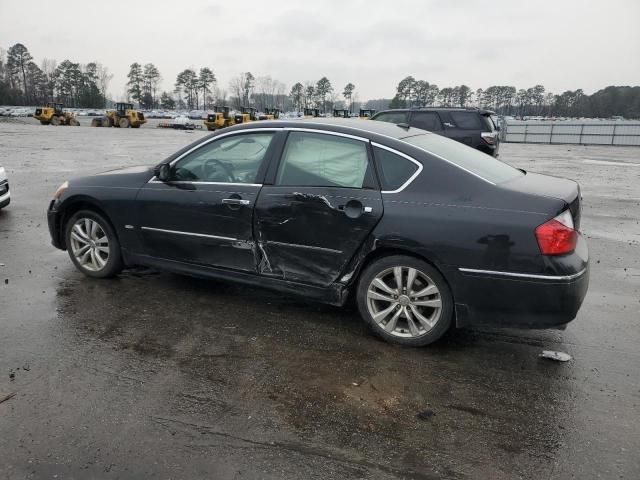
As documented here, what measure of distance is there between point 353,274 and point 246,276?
3.21ft

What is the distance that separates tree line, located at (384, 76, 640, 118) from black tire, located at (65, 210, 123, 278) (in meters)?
70.3

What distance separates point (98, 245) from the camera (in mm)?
5312

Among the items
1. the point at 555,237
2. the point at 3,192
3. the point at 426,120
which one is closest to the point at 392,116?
the point at 426,120

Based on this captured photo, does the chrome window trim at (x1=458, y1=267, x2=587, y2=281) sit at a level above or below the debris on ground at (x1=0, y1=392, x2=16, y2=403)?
above

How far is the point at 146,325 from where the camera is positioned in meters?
4.33

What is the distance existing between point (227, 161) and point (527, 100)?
439 feet

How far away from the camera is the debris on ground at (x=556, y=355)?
152 inches

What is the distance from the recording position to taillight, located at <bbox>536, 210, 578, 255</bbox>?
349cm

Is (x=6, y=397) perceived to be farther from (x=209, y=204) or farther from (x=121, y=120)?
(x=121, y=120)

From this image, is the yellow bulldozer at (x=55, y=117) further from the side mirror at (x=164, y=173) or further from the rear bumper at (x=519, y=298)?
the rear bumper at (x=519, y=298)

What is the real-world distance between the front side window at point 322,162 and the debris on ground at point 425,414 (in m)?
1.71

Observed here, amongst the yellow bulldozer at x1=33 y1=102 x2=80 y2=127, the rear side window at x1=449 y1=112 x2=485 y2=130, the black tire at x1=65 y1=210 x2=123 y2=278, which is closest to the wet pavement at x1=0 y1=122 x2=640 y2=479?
the black tire at x1=65 y1=210 x2=123 y2=278

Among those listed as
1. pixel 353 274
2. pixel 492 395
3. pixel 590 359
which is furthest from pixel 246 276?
pixel 590 359

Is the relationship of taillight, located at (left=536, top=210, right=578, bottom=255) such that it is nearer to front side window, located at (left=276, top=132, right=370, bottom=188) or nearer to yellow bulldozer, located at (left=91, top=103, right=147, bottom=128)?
front side window, located at (left=276, top=132, right=370, bottom=188)
